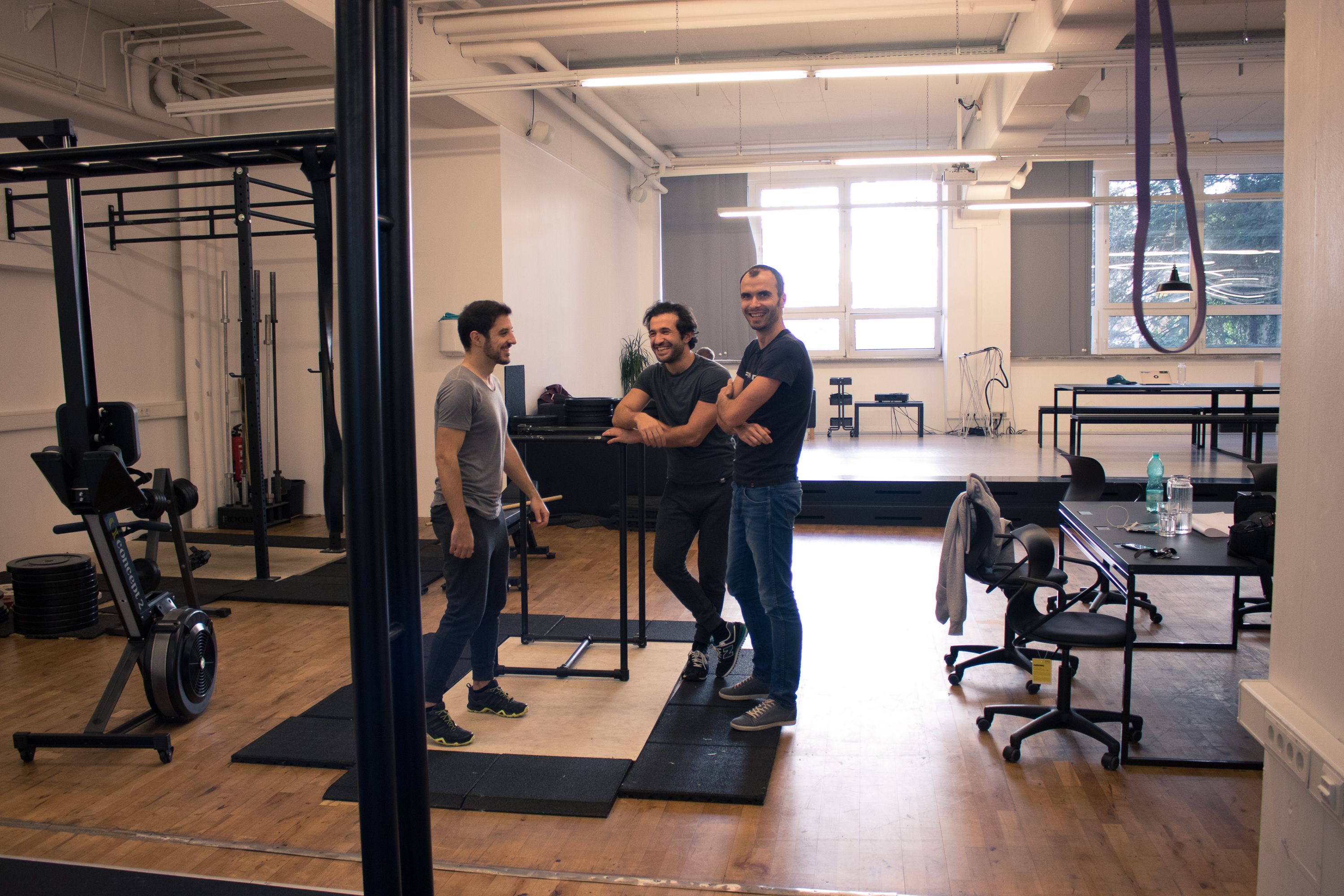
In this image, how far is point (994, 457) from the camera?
9.17m

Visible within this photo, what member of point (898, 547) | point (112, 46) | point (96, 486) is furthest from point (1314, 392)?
point (112, 46)

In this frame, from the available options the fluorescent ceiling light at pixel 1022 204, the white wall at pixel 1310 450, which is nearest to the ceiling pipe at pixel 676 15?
the fluorescent ceiling light at pixel 1022 204

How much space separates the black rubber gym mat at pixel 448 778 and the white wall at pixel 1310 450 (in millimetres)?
2063

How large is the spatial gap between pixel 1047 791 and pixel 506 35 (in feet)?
20.5

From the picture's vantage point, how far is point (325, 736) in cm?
325

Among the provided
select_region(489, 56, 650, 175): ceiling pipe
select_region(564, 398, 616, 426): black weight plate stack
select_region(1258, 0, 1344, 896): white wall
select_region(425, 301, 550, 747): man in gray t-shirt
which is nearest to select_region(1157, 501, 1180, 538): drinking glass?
select_region(1258, 0, 1344, 896): white wall

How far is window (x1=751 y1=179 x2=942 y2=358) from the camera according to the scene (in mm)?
12797

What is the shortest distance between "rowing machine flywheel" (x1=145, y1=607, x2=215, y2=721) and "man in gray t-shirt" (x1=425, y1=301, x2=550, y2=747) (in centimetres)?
93

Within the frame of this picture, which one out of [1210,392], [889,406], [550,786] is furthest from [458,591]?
[889,406]

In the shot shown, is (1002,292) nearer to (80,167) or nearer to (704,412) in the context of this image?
(704,412)

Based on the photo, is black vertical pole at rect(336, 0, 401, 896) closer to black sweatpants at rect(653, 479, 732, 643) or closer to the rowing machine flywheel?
black sweatpants at rect(653, 479, 732, 643)

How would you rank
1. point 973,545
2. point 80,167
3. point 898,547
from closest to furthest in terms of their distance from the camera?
point 80,167 → point 973,545 → point 898,547

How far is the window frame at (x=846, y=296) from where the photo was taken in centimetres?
1278

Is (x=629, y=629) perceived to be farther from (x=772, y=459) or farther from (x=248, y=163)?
(x=248, y=163)
